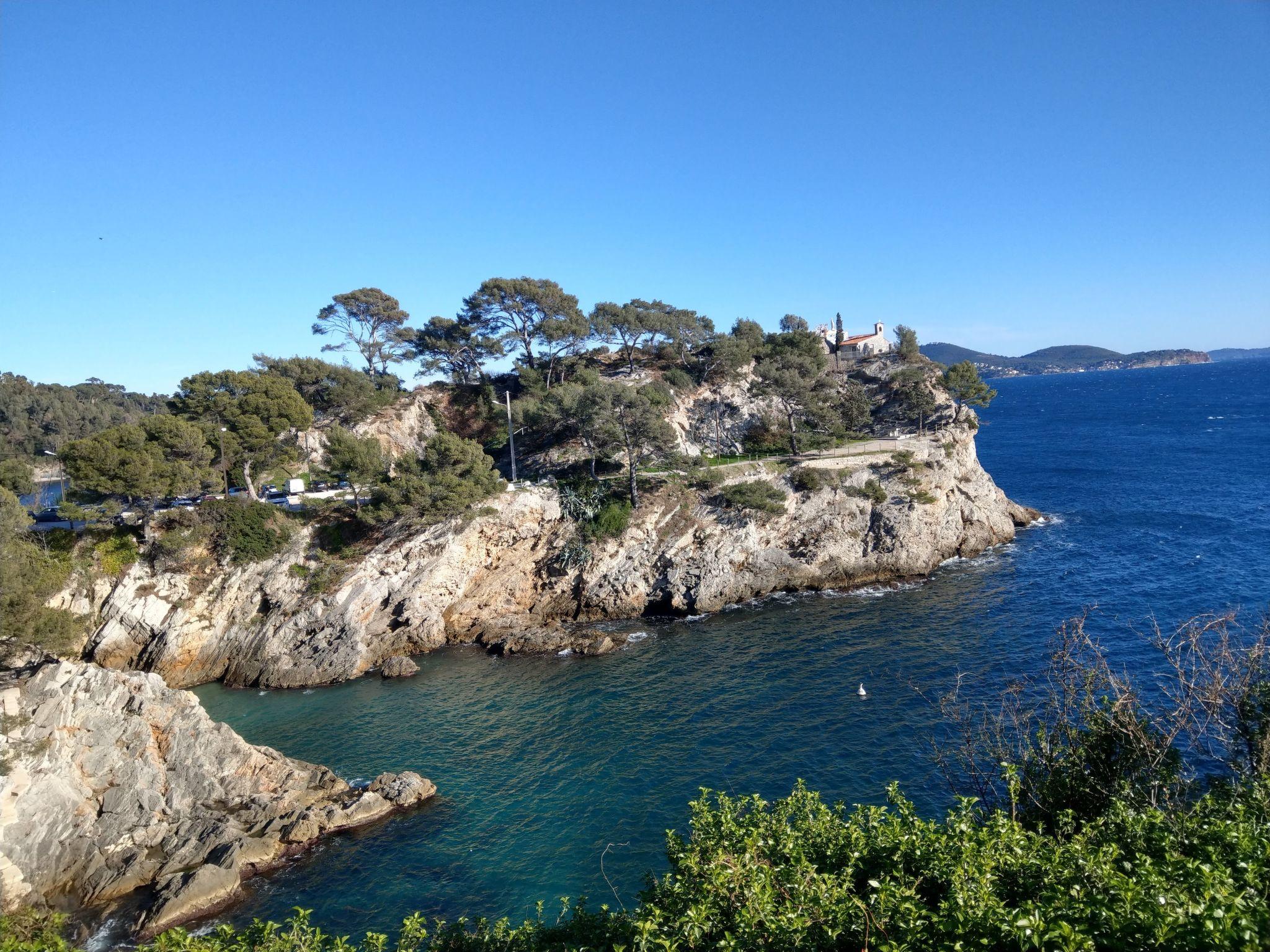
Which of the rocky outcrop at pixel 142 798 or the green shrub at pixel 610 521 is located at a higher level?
the green shrub at pixel 610 521

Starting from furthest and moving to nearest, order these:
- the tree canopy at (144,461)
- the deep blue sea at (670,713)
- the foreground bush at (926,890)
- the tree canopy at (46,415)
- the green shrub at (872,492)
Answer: the tree canopy at (46,415), the green shrub at (872,492), the tree canopy at (144,461), the deep blue sea at (670,713), the foreground bush at (926,890)

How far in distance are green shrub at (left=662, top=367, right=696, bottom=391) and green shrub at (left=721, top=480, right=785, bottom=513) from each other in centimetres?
1793

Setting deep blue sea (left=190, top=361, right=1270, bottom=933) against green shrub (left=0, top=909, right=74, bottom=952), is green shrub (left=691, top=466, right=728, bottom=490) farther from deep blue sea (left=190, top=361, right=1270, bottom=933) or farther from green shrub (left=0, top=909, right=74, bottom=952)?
green shrub (left=0, top=909, right=74, bottom=952)

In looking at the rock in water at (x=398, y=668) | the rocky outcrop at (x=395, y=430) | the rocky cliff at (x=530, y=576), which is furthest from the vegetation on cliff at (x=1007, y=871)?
the rocky outcrop at (x=395, y=430)

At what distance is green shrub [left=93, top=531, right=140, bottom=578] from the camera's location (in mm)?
37906

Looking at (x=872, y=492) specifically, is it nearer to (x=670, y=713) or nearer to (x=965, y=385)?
(x=965, y=385)

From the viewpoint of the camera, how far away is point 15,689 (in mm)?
23125

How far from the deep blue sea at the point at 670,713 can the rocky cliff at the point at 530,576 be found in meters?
2.03

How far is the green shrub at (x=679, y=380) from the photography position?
200 ft

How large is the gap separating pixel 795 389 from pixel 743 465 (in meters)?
8.26

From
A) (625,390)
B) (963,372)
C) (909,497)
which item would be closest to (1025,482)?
(963,372)

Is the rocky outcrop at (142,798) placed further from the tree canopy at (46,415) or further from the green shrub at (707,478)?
the tree canopy at (46,415)

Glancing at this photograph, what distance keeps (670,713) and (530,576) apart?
17430 millimetres

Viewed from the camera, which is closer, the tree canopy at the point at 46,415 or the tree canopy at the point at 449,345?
the tree canopy at the point at 449,345
